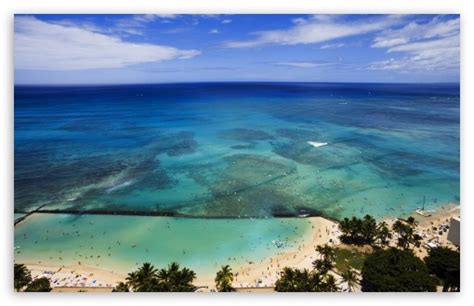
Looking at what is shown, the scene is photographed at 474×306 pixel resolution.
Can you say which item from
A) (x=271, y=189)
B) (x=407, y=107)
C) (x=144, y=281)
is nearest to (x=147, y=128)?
(x=271, y=189)

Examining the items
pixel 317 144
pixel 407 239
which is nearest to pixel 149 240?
pixel 407 239

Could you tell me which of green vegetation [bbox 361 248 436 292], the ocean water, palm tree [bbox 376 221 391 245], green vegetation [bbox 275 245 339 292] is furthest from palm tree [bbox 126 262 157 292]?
palm tree [bbox 376 221 391 245]

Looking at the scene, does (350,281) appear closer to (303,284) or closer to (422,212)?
(303,284)

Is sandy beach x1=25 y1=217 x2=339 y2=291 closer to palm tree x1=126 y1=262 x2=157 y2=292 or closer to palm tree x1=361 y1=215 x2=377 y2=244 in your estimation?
palm tree x1=126 y1=262 x2=157 y2=292

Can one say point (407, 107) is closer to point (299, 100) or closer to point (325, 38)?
point (299, 100)

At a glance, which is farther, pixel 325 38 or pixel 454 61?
pixel 325 38

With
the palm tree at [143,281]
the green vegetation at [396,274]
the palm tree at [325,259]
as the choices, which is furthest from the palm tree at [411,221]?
the palm tree at [143,281]
